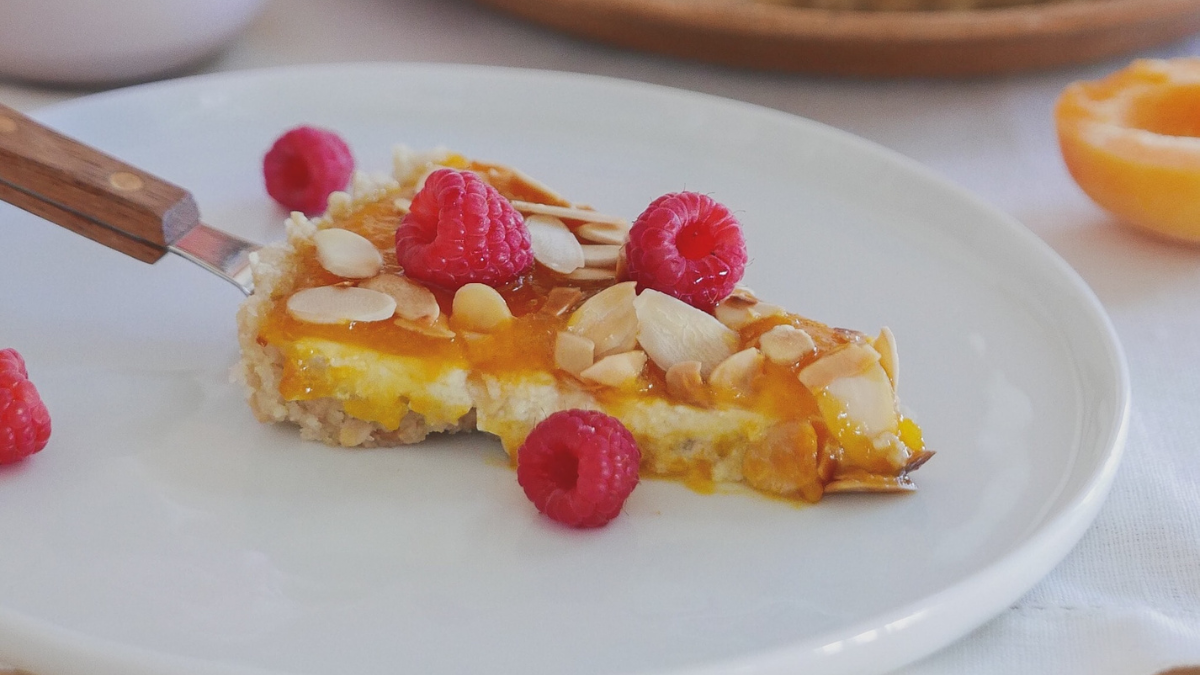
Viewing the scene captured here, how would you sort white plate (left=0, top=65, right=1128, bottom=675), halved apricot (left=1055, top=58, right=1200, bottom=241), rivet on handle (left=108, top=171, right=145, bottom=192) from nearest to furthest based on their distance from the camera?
white plate (left=0, top=65, right=1128, bottom=675), rivet on handle (left=108, top=171, right=145, bottom=192), halved apricot (left=1055, top=58, right=1200, bottom=241)

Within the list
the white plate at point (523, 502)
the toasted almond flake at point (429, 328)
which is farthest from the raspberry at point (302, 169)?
the toasted almond flake at point (429, 328)

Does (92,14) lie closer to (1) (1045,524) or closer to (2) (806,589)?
(2) (806,589)

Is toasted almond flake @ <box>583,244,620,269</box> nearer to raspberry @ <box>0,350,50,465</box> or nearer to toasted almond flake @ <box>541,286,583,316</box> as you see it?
toasted almond flake @ <box>541,286,583,316</box>

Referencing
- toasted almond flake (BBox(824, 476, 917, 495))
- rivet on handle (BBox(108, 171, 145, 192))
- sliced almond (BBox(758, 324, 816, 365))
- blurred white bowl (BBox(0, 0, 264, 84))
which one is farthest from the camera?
blurred white bowl (BBox(0, 0, 264, 84))

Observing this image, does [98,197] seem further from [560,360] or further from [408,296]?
[560,360]

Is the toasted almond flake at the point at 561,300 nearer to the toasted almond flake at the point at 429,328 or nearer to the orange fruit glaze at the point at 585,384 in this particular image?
A: the orange fruit glaze at the point at 585,384

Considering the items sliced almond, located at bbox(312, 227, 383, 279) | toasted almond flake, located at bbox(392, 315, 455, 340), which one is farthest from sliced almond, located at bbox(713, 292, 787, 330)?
sliced almond, located at bbox(312, 227, 383, 279)
